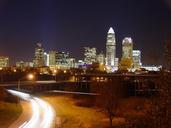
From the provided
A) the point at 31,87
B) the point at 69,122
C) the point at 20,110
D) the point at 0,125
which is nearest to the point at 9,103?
the point at 20,110

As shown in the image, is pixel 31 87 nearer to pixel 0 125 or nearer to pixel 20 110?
pixel 20 110

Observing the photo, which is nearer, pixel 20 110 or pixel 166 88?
pixel 166 88

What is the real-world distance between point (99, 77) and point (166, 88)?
404 ft

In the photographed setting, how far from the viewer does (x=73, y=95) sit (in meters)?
111

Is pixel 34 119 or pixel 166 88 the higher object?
pixel 166 88

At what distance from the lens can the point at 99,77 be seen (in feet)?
464

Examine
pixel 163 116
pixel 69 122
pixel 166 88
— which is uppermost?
pixel 166 88

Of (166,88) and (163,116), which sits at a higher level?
(166,88)

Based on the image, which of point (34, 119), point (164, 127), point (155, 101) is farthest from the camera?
point (34, 119)

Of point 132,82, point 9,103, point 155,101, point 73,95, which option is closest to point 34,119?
point 9,103

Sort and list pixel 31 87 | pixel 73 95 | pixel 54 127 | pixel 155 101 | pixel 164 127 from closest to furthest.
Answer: pixel 164 127 < pixel 155 101 < pixel 54 127 < pixel 73 95 < pixel 31 87

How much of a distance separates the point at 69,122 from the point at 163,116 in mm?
40809

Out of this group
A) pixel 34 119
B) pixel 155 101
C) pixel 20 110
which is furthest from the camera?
pixel 20 110

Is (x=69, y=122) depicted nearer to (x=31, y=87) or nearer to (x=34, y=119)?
(x=34, y=119)
